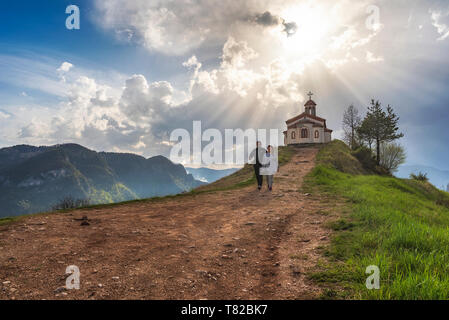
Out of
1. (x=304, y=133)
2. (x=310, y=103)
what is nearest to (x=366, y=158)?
(x=304, y=133)

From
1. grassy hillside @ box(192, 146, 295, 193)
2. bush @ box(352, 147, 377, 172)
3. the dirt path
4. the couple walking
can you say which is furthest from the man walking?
bush @ box(352, 147, 377, 172)

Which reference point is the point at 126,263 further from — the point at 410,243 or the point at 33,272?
the point at 410,243

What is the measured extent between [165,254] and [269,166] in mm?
11196

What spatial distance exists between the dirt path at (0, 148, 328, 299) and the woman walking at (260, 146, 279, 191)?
5.33 metres

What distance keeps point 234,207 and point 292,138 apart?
50.7 metres

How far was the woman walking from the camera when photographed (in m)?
15.2

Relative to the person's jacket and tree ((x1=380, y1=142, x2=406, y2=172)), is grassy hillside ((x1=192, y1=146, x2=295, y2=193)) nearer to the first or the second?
the person's jacket

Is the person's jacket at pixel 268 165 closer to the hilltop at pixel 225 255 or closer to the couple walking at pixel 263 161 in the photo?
the couple walking at pixel 263 161

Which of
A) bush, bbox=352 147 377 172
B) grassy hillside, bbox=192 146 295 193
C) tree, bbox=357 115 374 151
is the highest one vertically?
tree, bbox=357 115 374 151

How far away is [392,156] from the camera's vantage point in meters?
59.7

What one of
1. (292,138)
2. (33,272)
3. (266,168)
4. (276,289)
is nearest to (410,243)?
(276,289)

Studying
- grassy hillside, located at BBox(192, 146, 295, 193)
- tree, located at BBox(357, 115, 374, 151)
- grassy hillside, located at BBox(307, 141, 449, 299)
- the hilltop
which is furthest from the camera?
tree, located at BBox(357, 115, 374, 151)

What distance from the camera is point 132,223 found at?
825 centimetres
